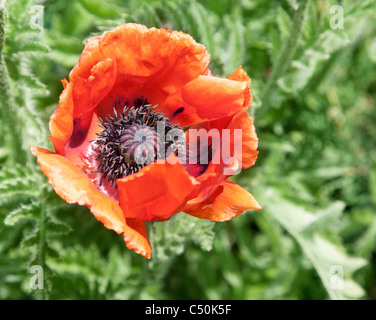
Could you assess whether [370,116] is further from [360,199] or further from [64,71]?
[64,71]

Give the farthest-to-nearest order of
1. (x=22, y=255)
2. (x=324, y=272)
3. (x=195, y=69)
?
(x=22, y=255) → (x=324, y=272) → (x=195, y=69)

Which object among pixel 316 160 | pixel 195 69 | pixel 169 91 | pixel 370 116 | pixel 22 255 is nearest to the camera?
pixel 195 69

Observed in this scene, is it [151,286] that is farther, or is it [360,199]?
[360,199]

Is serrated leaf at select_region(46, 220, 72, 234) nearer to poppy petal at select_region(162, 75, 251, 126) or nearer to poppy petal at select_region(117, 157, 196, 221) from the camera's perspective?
poppy petal at select_region(117, 157, 196, 221)

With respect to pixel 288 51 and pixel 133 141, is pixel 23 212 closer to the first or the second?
pixel 133 141

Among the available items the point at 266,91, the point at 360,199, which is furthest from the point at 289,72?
the point at 360,199

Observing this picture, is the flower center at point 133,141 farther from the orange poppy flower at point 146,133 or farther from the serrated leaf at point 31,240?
the serrated leaf at point 31,240

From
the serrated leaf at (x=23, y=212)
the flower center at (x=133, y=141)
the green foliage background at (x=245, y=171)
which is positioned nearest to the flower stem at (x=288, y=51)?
the green foliage background at (x=245, y=171)
